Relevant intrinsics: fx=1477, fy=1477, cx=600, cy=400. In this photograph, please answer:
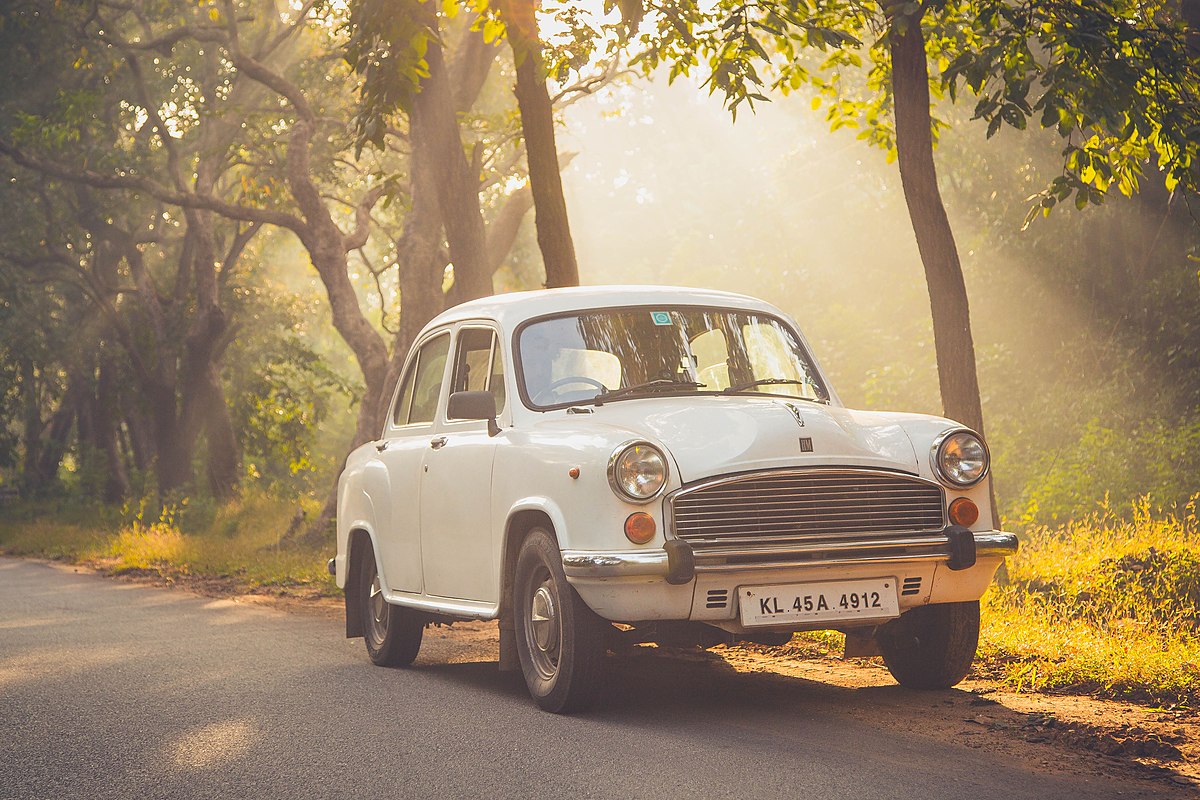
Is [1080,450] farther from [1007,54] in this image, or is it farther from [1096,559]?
[1007,54]

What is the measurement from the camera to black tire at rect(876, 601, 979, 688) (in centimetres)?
704

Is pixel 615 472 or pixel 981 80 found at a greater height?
pixel 981 80

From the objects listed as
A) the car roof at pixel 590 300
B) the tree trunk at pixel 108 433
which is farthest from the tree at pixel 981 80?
the tree trunk at pixel 108 433

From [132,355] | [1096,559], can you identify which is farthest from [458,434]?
[132,355]

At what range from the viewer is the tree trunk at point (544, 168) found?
42.3 ft

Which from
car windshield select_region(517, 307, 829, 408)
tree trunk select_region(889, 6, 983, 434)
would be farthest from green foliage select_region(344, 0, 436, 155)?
car windshield select_region(517, 307, 829, 408)

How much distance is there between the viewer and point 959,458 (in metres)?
6.85

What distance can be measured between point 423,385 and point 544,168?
463cm

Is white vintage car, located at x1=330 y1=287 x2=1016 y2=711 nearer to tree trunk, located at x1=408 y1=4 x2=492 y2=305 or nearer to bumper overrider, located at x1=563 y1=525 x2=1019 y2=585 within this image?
bumper overrider, located at x1=563 y1=525 x2=1019 y2=585

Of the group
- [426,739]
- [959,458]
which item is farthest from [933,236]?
[426,739]

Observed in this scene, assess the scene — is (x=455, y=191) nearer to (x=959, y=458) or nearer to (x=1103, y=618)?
(x=1103, y=618)

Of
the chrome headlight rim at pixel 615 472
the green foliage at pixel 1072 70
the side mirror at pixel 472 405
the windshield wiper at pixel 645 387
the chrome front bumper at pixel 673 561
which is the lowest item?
the chrome front bumper at pixel 673 561

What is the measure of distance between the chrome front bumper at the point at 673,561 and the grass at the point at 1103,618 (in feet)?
3.65

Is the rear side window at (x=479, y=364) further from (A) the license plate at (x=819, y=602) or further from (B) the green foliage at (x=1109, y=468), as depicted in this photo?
(B) the green foliage at (x=1109, y=468)
